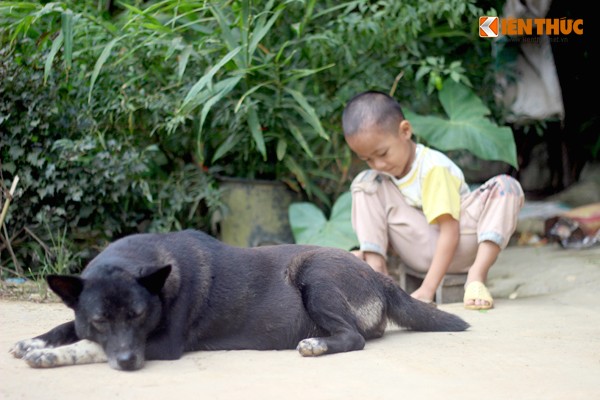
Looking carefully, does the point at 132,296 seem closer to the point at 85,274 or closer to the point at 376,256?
the point at 85,274

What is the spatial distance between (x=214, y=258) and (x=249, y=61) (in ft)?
7.32

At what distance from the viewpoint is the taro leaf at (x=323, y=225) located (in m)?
5.61

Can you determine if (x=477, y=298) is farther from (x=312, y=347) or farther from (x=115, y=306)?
(x=115, y=306)

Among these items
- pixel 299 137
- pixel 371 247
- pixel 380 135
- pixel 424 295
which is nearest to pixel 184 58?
pixel 299 137

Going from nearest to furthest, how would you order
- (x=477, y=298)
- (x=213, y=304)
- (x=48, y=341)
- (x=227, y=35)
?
(x=48, y=341), (x=213, y=304), (x=477, y=298), (x=227, y=35)

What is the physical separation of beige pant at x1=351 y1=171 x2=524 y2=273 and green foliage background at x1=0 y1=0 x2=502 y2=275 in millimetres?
756

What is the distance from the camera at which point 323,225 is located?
5.75 metres

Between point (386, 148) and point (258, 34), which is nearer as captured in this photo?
point (386, 148)

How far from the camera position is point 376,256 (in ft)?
16.0

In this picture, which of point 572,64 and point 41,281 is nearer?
point 41,281

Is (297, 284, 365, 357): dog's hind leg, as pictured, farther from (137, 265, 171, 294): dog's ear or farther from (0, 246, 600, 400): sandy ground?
(137, 265, 171, 294): dog's ear

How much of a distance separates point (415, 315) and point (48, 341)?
160 cm

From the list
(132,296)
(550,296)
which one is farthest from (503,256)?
(132,296)

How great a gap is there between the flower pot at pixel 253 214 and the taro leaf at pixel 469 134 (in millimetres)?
1158
